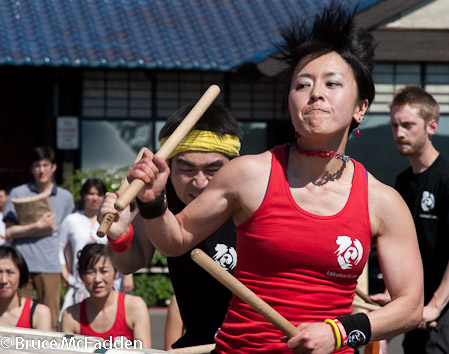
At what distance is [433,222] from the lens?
506cm

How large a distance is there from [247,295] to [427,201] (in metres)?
2.76

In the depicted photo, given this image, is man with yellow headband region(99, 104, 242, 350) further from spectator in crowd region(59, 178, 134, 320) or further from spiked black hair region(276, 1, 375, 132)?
spectator in crowd region(59, 178, 134, 320)

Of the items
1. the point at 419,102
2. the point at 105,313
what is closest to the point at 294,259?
the point at 419,102

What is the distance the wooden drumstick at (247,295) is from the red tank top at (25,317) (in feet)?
11.3

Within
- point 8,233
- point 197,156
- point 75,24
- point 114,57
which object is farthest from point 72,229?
point 75,24

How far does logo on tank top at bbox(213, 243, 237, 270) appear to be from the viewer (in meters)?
3.55

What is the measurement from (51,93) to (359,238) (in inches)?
407

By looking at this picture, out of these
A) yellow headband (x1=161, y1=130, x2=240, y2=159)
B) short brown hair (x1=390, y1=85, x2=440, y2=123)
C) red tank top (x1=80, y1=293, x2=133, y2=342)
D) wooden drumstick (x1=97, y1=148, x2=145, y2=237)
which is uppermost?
short brown hair (x1=390, y1=85, x2=440, y2=123)

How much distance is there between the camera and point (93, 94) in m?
12.7

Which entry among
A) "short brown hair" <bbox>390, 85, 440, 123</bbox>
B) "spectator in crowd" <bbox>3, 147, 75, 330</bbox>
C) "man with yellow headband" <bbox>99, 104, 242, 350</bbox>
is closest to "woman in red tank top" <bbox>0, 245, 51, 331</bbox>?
"spectator in crowd" <bbox>3, 147, 75, 330</bbox>

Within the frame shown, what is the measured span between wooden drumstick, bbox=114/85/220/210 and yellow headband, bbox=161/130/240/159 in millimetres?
657

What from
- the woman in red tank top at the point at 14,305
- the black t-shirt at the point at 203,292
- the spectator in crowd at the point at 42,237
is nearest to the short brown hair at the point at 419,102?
the black t-shirt at the point at 203,292

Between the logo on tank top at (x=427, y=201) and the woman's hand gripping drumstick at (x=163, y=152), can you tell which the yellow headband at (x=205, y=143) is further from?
the logo on tank top at (x=427, y=201)

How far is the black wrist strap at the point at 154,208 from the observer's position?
8.97 feet
